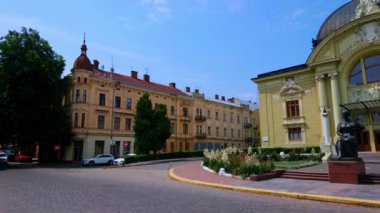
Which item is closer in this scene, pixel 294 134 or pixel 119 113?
pixel 294 134

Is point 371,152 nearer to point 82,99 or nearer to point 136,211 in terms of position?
point 136,211

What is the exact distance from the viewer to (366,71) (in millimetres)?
30719

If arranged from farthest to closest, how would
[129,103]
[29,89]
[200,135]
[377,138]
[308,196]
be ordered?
[200,135] → [129,103] → [29,89] → [377,138] → [308,196]

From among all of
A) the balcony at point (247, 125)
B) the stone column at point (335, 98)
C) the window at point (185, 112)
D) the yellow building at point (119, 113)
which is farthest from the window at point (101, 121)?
the balcony at point (247, 125)

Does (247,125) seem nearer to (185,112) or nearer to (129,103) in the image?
(185,112)

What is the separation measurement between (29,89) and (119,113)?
48.8ft

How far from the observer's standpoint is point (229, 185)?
1310 centimetres

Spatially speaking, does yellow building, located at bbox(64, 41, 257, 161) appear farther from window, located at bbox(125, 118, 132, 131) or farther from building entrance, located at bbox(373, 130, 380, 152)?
building entrance, located at bbox(373, 130, 380, 152)

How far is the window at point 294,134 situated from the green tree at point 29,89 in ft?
96.5

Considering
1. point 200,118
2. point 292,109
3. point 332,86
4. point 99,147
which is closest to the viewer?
point 332,86

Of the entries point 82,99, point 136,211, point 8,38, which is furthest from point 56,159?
point 136,211

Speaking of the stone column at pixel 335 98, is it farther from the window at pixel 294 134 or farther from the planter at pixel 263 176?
the planter at pixel 263 176

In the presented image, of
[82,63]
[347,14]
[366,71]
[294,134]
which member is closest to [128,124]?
[82,63]

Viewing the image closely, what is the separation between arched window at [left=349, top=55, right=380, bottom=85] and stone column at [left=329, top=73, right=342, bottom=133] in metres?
1.82
